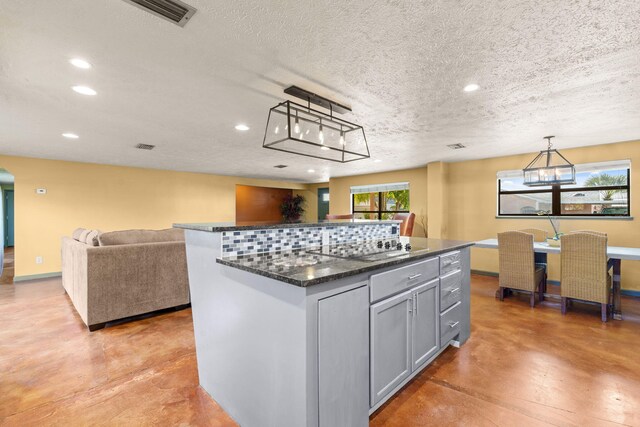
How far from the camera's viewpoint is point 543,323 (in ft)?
9.94

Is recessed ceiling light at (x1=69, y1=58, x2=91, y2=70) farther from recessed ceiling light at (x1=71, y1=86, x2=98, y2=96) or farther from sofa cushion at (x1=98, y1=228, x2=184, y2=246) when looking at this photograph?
sofa cushion at (x1=98, y1=228, x2=184, y2=246)

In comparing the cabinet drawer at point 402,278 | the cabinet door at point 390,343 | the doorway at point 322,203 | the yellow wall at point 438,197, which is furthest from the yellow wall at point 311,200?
Result: the cabinet door at point 390,343

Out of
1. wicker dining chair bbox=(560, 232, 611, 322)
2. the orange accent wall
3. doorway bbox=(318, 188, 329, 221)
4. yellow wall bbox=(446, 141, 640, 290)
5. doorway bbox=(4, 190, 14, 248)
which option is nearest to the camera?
wicker dining chair bbox=(560, 232, 611, 322)

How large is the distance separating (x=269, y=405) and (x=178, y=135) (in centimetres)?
347

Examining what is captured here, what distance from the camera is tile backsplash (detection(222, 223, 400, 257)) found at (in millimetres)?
1721

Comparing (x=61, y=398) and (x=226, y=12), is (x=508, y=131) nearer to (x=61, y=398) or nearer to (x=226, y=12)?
(x=226, y=12)

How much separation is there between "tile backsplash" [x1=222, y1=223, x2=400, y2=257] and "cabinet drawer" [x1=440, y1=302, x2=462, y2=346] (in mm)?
888

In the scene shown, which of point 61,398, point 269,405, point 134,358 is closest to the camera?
point 269,405

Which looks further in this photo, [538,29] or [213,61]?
[213,61]

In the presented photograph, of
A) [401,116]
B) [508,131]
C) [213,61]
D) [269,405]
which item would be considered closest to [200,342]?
[269,405]

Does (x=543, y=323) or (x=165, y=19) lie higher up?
(x=165, y=19)

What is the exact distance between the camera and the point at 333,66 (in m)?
1.97

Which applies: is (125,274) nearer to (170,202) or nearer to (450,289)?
(450,289)

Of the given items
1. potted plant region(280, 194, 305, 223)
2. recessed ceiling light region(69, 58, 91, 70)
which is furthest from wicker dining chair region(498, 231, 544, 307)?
potted plant region(280, 194, 305, 223)
